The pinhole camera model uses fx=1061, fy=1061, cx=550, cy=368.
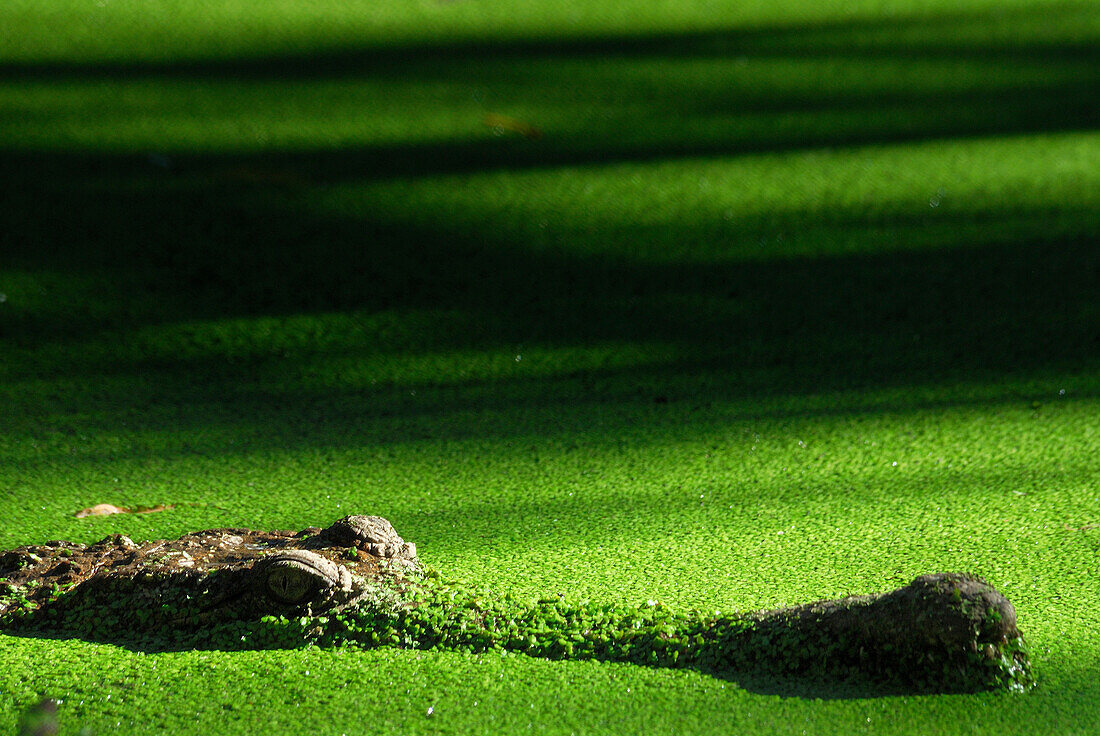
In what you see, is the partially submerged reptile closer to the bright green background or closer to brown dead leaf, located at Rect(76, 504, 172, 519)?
the bright green background

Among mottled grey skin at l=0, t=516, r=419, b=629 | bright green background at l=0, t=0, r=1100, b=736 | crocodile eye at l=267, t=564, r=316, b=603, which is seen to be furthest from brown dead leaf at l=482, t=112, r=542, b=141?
crocodile eye at l=267, t=564, r=316, b=603

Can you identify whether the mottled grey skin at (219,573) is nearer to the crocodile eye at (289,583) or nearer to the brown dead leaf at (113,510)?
the crocodile eye at (289,583)

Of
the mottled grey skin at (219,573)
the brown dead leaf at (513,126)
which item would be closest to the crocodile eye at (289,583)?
the mottled grey skin at (219,573)

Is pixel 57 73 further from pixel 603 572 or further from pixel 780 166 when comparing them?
pixel 603 572

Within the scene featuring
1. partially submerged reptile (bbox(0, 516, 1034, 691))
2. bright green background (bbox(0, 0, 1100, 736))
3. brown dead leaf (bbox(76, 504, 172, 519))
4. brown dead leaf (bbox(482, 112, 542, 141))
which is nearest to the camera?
partially submerged reptile (bbox(0, 516, 1034, 691))

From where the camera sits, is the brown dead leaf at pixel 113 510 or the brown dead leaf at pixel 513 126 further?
the brown dead leaf at pixel 513 126
